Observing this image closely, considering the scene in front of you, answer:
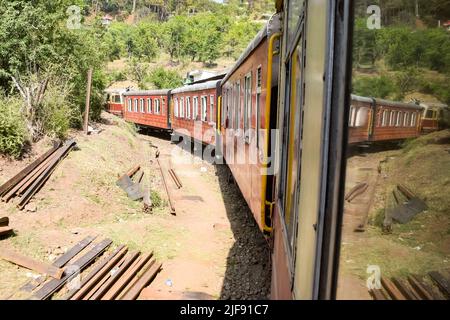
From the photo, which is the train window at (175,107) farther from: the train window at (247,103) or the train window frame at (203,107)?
the train window at (247,103)

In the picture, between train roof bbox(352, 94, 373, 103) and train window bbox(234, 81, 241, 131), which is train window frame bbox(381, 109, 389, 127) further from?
train window bbox(234, 81, 241, 131)

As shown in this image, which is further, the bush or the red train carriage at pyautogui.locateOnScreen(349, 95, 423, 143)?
the bush

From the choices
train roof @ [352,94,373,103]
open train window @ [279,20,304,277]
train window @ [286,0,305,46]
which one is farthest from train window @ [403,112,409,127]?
train window @ [286,0,305,46]

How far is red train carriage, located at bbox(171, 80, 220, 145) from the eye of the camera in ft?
49.2

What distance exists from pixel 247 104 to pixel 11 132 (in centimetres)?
628

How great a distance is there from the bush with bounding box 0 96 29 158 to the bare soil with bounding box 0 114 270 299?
35cm

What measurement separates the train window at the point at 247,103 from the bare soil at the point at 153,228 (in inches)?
90.9

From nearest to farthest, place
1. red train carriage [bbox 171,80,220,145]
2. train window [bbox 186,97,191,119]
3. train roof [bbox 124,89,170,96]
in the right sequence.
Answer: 1. red train carriage [bbox 171,80,220,145]
2. train window [bbox 186,97,191,119]
3. train roof [bbox 124,89,170,96]

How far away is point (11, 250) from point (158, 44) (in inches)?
3624

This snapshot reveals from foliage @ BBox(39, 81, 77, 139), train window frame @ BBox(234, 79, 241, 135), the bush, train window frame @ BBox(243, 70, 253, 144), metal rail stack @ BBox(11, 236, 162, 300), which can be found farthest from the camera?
foliage @ BBox(39, 81, 77, 139)

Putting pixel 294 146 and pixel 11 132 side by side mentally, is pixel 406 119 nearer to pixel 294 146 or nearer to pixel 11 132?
pixel 294 146

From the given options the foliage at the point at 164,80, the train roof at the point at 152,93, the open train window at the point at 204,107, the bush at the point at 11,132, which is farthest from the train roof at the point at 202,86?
the foliage at the point at 164,80
